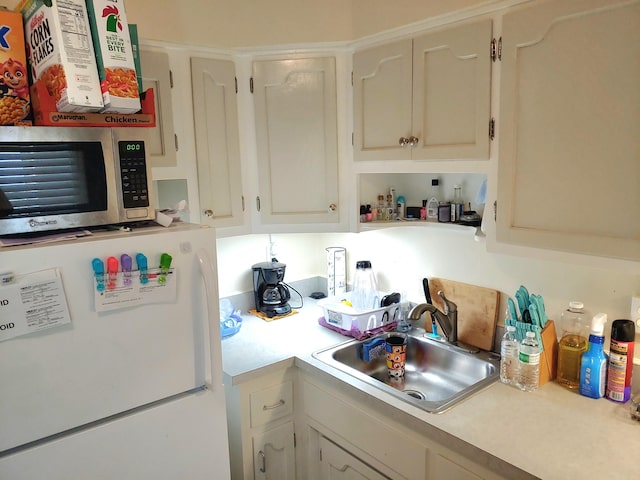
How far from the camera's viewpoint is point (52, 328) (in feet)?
3.71

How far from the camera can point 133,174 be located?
1.36 m

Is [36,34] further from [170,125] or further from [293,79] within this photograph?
[293,79]

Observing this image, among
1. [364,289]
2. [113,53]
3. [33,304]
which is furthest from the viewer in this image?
[364,289]

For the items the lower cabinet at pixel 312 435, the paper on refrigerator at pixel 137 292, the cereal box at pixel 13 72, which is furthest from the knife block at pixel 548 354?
the cereal box at pixel 13 72

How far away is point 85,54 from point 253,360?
47.3 inches

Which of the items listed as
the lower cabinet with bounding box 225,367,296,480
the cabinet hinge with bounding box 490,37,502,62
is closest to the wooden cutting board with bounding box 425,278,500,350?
the lower cabinet with bounding box 225,367,296,480

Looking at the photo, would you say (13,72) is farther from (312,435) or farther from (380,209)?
(312,435)

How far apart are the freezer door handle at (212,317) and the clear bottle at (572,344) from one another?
1.13m

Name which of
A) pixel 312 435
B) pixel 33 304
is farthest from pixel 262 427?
pixel 33 304

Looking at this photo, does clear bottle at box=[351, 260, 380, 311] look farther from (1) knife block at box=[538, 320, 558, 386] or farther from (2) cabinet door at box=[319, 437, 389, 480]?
(1) knife block at box=[538, 320, 558, 386]

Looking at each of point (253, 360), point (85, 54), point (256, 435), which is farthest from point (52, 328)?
point (256, 435)

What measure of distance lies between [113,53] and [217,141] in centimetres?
79

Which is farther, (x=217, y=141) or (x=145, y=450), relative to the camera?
(x=217, y=141)

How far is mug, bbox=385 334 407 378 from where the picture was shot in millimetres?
1883
